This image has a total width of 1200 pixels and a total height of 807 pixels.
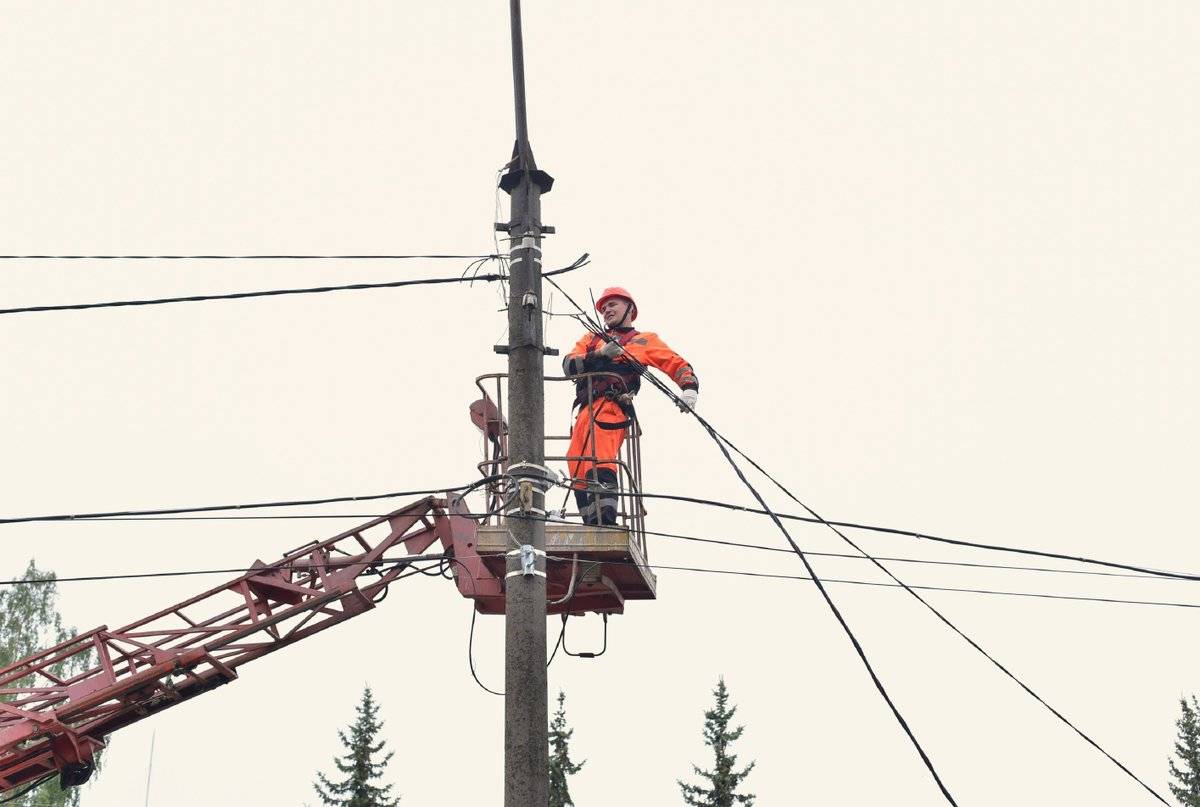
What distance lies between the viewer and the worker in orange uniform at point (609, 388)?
11.2 metres

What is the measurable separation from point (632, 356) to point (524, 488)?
308 centimetres

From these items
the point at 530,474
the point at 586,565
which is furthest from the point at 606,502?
the point at 530,474

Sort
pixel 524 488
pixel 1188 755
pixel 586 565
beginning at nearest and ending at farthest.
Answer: pixel 524 488 < pixel 586 565 < pixel 1188 755

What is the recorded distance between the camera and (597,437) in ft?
37.5

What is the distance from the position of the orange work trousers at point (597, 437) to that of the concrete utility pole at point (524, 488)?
2.03m

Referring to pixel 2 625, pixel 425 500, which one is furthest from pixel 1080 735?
pixel 2 625

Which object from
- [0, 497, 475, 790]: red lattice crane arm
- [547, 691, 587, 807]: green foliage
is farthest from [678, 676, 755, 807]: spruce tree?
[0, 497, 475, 790]: red lattice crane arm

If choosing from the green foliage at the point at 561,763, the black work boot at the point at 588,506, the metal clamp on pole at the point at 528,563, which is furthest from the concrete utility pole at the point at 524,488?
the green foliage at the point at 561,763

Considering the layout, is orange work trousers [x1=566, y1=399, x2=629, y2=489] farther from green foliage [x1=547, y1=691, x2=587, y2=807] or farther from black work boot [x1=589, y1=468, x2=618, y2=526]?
green foliage [x1=547, y1=691, x2=587, y2=807]

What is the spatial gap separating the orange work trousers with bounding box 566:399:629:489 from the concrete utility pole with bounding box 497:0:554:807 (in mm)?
2025

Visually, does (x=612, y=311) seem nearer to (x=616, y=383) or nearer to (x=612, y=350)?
(x=612, y=350)

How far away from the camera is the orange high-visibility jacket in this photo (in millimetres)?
11562

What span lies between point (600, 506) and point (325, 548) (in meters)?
3.67

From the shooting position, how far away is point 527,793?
26.1 ft
